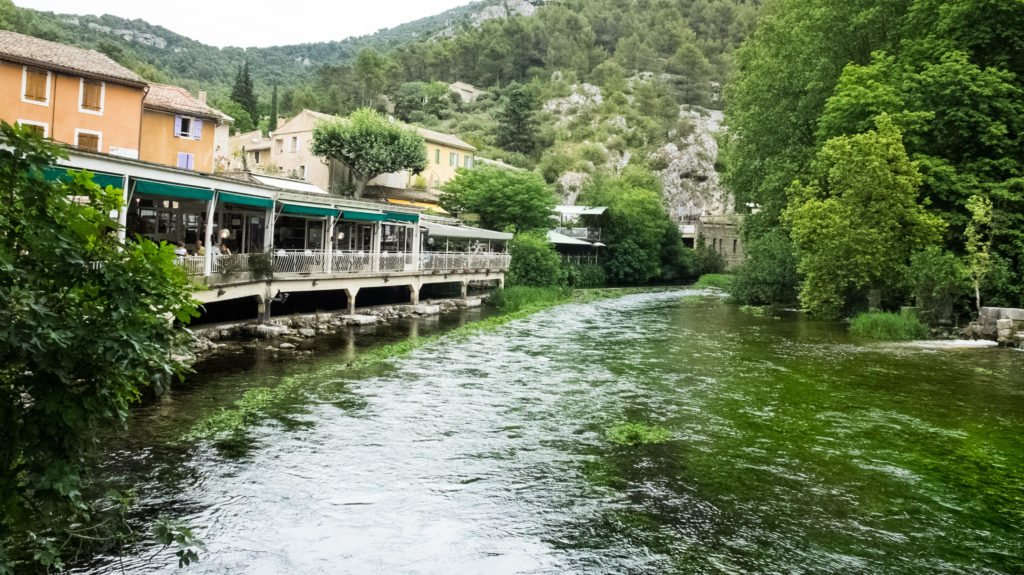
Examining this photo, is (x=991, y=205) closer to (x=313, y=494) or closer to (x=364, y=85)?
(x=313, y=494)

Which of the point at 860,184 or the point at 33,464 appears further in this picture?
the point at 860,184

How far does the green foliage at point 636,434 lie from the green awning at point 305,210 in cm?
1754

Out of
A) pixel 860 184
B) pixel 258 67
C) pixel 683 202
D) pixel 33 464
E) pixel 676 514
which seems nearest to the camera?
pixel 33 464

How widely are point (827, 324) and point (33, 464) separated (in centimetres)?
3466

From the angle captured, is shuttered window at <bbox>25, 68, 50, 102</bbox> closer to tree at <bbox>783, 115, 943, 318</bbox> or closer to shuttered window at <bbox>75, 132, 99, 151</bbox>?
shuttered window at <bbox>75, 132, 99, 151</bbox>

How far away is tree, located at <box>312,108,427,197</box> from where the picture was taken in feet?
165

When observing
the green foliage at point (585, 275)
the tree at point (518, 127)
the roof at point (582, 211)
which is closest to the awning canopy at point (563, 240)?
the green foliage at point (585, 275)

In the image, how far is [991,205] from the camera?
1066 inches

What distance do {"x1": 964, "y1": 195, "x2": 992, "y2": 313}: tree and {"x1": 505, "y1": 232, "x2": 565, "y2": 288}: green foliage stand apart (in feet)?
82.5

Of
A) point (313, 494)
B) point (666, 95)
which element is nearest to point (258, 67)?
point (666, 95)

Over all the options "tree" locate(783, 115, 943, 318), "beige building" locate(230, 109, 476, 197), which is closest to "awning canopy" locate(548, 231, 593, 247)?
"beige building" locate(230, 109, 476, 197)

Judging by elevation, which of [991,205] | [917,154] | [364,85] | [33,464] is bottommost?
[33,464]

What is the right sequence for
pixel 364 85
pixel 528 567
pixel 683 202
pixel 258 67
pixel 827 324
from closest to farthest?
1. pixel 528 567
2. pixel 827 324
3. pixel 683 202
4. pixel 364 85
5. pixel 258 67

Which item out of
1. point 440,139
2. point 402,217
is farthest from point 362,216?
point 440,139
